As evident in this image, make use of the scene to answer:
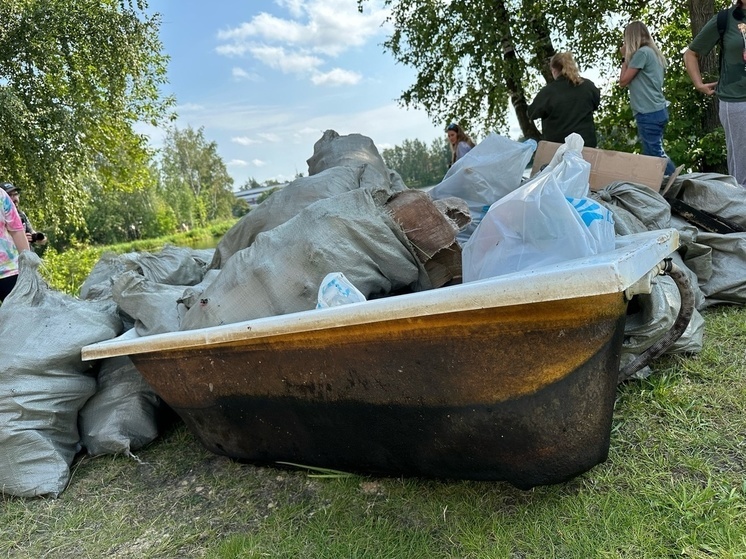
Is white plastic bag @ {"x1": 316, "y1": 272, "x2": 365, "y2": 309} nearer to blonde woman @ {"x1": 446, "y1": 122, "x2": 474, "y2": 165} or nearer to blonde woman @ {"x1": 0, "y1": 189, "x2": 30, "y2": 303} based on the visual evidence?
blonde woman @ {"x1": 0, "y1": 189, "x2": 30, "y2": 303}

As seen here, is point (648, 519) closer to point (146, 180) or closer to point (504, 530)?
point (504, 530)

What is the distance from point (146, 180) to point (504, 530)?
14902 mm

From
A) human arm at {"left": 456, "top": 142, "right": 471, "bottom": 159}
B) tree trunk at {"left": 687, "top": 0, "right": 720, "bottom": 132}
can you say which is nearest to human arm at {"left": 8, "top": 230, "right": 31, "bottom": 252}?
human arm at {"left": 456, "top": 142, "right": 471, "bottom": 159}

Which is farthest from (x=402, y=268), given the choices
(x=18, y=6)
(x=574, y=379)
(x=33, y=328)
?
(x=18, y=6)

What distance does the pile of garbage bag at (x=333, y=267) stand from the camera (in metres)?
1.71

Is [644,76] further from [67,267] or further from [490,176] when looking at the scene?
[67,267]

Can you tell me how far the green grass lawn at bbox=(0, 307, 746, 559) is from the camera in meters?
1.43

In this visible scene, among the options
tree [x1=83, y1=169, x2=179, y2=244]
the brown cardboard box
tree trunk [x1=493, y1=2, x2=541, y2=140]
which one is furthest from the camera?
tree [x1=83, y1=169, x2=179, y2=244]

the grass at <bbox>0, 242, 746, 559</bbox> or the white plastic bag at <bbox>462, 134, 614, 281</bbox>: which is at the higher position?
the white plastic bag at <bbox>462, 134, 614, 281</bbox>

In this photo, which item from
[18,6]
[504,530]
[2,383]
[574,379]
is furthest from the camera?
[18,6]

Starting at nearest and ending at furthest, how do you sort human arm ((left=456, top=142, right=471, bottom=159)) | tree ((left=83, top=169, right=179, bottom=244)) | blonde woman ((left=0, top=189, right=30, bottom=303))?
blonde woman ((left=0, top=189, right=30, bottom=303)), human arm ((left=456, top=142, right=471, bottom=159)), tree ((left=83, top=169, right=179, bottom=244))

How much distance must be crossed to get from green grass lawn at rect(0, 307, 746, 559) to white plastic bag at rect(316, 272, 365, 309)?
2.20 ft

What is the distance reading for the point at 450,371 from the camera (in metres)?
1.44

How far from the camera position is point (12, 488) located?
7.20ft
